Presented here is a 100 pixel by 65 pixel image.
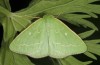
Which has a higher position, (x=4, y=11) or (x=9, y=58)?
(x=4, y=11)

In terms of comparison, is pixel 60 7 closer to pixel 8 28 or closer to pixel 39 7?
pixel 39 7

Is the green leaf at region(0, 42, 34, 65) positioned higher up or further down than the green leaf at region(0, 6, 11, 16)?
further down

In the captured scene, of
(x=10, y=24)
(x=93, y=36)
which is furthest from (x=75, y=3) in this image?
(x=93, y=36)

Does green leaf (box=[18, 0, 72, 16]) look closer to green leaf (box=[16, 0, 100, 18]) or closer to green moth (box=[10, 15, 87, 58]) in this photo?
green leaf (box=[16, 0, 100, 18])

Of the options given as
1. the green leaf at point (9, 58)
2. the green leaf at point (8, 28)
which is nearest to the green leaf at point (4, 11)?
the green leaf at point (8, 28)

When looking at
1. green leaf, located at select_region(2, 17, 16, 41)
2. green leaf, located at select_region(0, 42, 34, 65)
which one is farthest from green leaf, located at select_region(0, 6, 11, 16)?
green leaf, located at select_region(0, 42, 34, 65)

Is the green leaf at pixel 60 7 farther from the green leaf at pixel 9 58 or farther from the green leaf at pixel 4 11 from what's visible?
the green leaf at pixel 9 58

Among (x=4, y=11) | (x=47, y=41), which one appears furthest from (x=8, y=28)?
(x=47, y=41)

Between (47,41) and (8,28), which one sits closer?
(47,41)

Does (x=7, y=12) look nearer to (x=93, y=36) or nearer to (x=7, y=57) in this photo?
→ (x=7, y=57)
